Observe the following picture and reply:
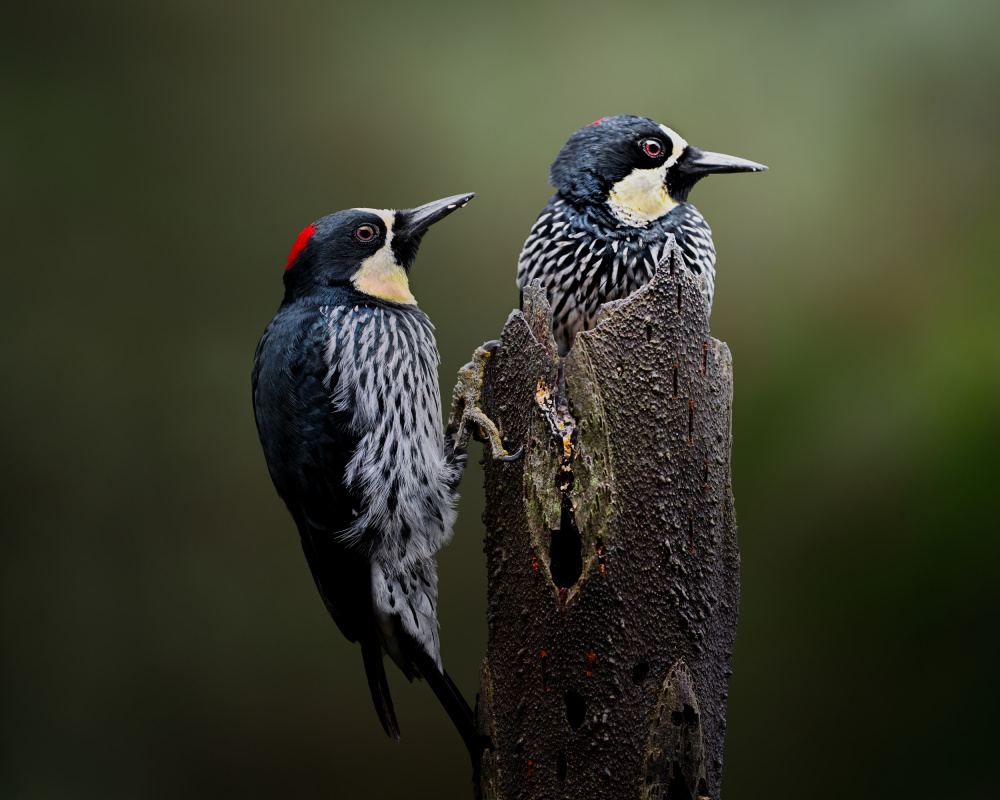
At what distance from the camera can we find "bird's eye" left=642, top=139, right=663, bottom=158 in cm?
211

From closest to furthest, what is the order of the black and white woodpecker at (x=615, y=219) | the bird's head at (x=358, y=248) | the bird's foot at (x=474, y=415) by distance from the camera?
the bird's foot at (x=474, y=415), the black and white woodpecker at (x=615, y=219), the bird's head at (x=358, y=248)

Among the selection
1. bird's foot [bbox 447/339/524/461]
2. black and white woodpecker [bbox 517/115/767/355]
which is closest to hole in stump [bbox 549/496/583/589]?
bird's foot [bbox 447/339/524/461]

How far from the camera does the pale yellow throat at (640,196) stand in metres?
2.10

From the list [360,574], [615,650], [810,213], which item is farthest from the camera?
[810,213]

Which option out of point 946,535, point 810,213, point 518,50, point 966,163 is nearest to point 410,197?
point 518,50

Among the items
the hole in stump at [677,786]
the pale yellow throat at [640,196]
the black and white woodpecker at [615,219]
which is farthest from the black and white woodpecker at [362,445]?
the hole in stump at [677,786]

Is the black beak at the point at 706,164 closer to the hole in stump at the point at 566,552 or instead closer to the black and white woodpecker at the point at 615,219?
the black and white woodpecker at the point at 615,219

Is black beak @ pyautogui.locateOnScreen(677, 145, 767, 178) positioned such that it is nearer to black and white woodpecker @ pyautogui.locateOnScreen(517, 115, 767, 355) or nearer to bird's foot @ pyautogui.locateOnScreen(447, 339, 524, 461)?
black and white woodpecker @ pyautogui.locateOnScreen(517, 115, 767, 355)

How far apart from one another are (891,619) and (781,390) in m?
0.88

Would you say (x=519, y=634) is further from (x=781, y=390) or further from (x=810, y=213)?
(x=810, y=213)

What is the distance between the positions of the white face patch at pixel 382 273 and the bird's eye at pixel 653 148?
74 cm

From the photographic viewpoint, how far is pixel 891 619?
2.90 m

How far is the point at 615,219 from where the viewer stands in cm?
209

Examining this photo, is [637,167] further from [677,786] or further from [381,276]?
[677,786]
